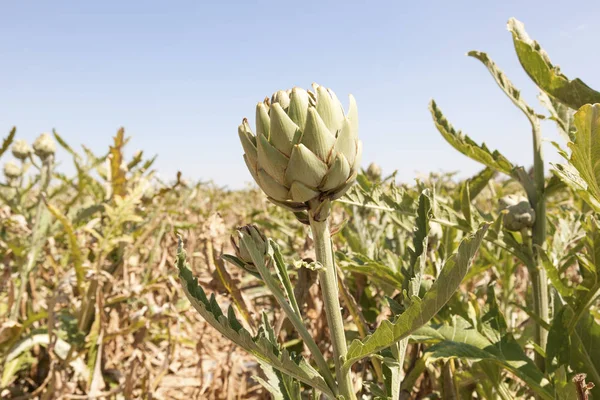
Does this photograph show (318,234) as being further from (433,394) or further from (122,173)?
(122,173)

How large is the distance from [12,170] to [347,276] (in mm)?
1883

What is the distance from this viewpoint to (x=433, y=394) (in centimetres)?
118

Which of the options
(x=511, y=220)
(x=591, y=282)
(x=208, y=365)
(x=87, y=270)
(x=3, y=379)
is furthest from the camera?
(x=208, y=365)

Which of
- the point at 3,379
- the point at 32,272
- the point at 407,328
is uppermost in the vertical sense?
the point at 32,272

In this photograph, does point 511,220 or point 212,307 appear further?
point 511,220

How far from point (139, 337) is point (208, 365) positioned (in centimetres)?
47

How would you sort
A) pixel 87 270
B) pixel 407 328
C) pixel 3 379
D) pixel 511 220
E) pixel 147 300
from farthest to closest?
pixel 147 300
pixel 87 270
pixel 3 379
pixel 511 220
pixel 407 328

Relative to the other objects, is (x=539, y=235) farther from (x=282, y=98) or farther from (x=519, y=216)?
(x=282, y=98)

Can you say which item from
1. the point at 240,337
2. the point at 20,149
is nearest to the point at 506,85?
the point at 240,337

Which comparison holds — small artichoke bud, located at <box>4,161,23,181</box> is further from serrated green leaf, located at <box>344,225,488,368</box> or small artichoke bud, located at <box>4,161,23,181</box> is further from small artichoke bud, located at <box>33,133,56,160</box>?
serrated green leaf, located at <box>344,225,488,368</box>

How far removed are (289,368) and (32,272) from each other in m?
1.65

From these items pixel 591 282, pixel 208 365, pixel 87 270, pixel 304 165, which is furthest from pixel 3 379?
Answer: pixel 591 282

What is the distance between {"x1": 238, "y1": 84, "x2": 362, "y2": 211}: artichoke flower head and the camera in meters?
0.50

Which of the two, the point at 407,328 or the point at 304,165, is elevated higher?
the point at 304,165
